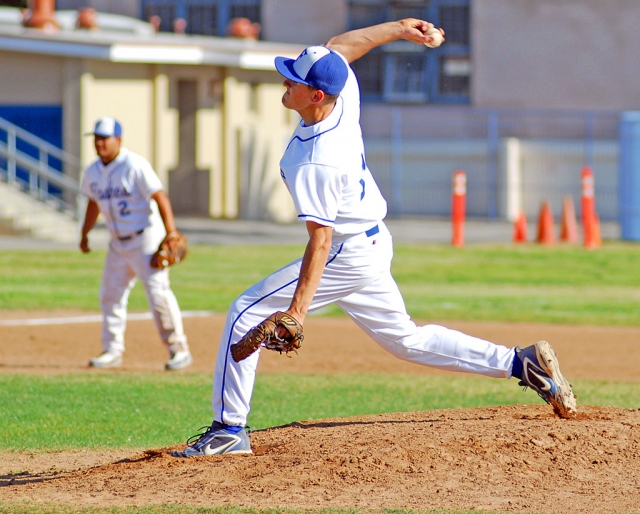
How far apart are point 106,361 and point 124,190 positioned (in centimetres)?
154

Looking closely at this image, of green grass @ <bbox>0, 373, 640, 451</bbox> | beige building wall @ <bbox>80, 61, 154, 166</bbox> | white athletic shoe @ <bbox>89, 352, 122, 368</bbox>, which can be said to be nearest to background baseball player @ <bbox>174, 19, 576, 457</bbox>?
green grass @ <bbox>0, 373, 640, 451</bbox>

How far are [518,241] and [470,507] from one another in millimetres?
18664

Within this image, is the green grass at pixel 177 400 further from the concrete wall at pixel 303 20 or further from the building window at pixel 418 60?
the concrete wall at pixel 303 20

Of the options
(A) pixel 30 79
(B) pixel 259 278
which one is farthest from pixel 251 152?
(B) pixel 259 278


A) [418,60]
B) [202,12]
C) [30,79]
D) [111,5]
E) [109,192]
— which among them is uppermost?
[111,5]

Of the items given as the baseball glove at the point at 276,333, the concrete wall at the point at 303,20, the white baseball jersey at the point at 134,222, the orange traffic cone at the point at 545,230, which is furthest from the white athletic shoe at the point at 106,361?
the concrete wall at the point at 303,20

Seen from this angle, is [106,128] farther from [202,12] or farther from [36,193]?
[202,12]

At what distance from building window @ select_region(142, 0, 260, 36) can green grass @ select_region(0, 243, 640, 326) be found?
16.3m

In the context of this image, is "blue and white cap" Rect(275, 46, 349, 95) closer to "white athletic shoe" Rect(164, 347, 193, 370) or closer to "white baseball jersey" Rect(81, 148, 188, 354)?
"white baseball jersey" Rect(81, 148, 188, 354)

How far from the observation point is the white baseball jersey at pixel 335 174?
550 cm

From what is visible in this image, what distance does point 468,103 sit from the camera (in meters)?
35.1

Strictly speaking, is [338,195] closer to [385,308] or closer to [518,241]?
[385,308]

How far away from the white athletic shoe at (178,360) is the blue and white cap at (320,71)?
16.0 feet

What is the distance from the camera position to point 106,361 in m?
10.2
